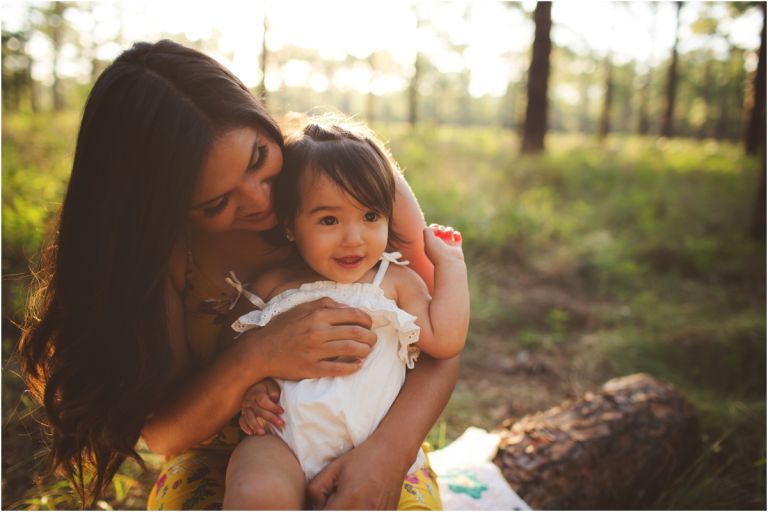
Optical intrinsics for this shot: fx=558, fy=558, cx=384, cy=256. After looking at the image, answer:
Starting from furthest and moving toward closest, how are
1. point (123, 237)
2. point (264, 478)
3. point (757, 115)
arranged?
1. point (757, 115)
2. point (123, 237)
3. point (264, 478)

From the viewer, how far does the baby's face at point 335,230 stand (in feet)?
5.44

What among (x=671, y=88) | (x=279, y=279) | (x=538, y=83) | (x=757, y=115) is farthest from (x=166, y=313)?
(x=671, y=88)

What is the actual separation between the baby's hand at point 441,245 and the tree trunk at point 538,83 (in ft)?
29.8

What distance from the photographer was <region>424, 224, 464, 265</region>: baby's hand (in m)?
1.81

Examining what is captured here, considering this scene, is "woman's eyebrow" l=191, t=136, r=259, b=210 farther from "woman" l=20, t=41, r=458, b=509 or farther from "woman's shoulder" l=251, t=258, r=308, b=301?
"woman's shoulder" l=251, t=258, r=308, b=301

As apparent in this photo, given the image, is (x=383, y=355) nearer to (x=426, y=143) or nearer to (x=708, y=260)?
(x=708, y=260)

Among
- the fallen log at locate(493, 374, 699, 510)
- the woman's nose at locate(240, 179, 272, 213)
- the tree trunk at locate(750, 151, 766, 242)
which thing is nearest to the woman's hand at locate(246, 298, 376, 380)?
the woman's nose at locate(240, 179, 272, 213)

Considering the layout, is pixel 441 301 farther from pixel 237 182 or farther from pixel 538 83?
pixel 538 83

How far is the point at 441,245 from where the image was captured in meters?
1.83

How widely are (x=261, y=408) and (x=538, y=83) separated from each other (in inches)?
396

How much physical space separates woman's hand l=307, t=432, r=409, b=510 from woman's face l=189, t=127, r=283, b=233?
0.74m

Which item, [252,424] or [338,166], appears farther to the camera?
[338,166]

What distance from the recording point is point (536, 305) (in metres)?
5.11

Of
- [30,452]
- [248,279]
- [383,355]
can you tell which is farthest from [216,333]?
[30,452]
